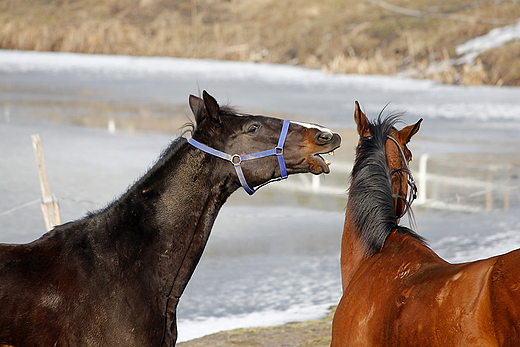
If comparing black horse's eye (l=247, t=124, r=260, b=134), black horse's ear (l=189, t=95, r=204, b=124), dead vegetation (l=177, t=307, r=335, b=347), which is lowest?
dead vegetation (l=177, t=307, r=335, b=347)

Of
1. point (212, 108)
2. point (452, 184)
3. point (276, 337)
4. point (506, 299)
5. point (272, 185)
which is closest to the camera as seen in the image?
point (506, 299)

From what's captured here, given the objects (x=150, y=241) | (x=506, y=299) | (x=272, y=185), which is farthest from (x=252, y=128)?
(x=272, y=185)

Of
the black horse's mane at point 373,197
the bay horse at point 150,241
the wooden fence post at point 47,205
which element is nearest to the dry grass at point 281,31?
the wooden fence post at point 47,205

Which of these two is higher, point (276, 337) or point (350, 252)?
point (350, 252)

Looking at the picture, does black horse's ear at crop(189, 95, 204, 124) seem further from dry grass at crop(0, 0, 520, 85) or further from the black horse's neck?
dry grass at crop(0, 0, 520, 85)

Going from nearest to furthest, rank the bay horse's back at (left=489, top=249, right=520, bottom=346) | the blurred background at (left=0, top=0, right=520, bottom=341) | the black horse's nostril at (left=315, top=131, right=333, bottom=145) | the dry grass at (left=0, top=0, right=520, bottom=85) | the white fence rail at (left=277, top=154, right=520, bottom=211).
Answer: the bay horse's back at (left=489, top=249, right=520, bottom=346), the black horse's nostril at (left=315, top=131, right=333, bottom=145), the blurred background at (left=0, top=0, right=520, bottom=341), the white fence rail at (left=277, top=154, right=520, bottom=211), the dry grass at (left=0, top=0, right=520, bottom=85)

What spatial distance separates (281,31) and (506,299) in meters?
25.3

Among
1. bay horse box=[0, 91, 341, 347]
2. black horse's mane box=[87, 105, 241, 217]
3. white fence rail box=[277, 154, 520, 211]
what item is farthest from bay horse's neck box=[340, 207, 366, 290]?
white fence rail box=[277, 154, 520, 211]

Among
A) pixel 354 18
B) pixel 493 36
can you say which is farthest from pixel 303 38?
pixel 493 36

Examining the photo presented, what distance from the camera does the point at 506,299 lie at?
1.80 m

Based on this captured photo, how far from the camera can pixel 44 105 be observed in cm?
1357

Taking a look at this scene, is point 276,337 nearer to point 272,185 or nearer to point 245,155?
point 245,155

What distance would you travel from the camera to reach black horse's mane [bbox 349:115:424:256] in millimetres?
2678

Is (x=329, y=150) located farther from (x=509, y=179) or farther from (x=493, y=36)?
(x=493, y=36)
